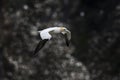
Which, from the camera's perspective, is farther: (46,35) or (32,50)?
(32,50)

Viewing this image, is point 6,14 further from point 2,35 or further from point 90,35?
point 90,35

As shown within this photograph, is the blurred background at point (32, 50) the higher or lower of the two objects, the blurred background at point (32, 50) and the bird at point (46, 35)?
the lower

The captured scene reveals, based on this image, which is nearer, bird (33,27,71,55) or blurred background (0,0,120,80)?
bird (33,27,71,55)

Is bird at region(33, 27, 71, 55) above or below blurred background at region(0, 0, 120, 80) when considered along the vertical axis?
above

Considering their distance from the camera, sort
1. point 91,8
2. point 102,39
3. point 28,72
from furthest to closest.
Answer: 1. point 91,8
2. point 102,39
3. point 28,72

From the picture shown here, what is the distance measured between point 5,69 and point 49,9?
10.2ft

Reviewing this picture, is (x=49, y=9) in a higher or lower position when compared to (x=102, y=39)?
higher

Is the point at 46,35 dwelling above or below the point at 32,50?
above

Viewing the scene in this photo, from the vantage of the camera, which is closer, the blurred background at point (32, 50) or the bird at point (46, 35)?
the bird at point (46, 35)

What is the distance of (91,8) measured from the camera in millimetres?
27484

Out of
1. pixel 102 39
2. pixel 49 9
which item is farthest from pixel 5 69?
pixel 102 39

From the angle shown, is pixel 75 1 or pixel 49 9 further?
pixel 75 1

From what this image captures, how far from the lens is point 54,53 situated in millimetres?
20375

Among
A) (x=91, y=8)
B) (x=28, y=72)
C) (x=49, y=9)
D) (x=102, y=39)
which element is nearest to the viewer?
(x=28, y=72)
